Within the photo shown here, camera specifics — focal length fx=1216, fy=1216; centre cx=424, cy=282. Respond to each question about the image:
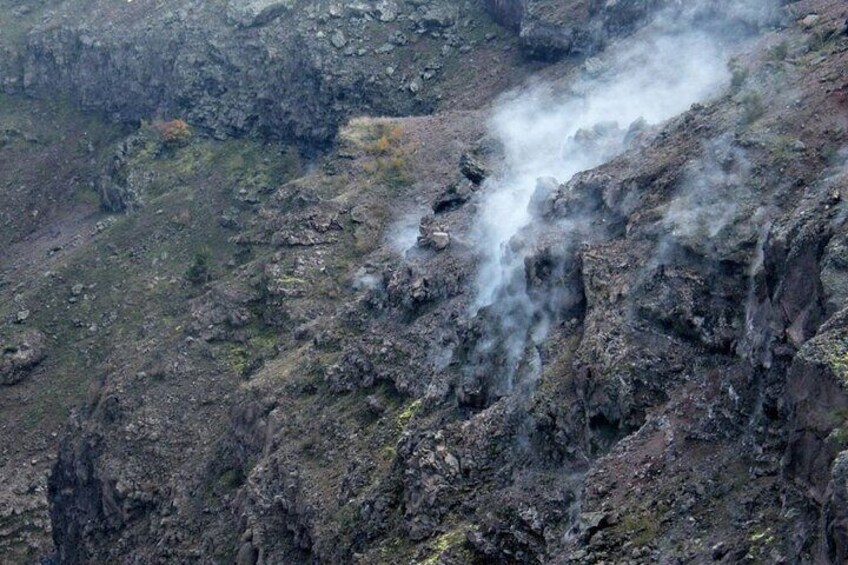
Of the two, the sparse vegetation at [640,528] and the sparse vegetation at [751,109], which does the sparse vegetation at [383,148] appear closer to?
the sparse vegetation at [751,109]

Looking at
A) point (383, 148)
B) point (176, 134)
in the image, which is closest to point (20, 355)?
point (176, 134)

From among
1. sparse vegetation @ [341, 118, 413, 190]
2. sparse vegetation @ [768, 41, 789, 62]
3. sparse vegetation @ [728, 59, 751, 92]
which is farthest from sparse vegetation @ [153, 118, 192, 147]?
sparse vegetation @ [768, 41, 789, 62]

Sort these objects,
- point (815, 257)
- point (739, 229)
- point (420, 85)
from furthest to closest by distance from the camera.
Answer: point (420, 85)
point (739, 229)
point (815, 257)

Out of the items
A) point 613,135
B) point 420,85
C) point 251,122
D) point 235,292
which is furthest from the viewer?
point 251,122


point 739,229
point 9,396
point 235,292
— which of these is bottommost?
point 9,396

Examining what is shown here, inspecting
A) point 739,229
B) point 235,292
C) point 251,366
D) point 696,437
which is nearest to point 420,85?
point 235,292

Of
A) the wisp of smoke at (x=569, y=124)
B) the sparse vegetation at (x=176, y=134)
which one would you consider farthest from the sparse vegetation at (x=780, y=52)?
the sparse vegetation at (x=176, y=134)

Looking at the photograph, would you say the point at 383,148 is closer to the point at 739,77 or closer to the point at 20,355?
the point at 20,355

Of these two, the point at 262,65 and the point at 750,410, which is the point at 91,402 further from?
→ the point at 750,410

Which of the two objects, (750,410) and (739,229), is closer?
(750,410)
